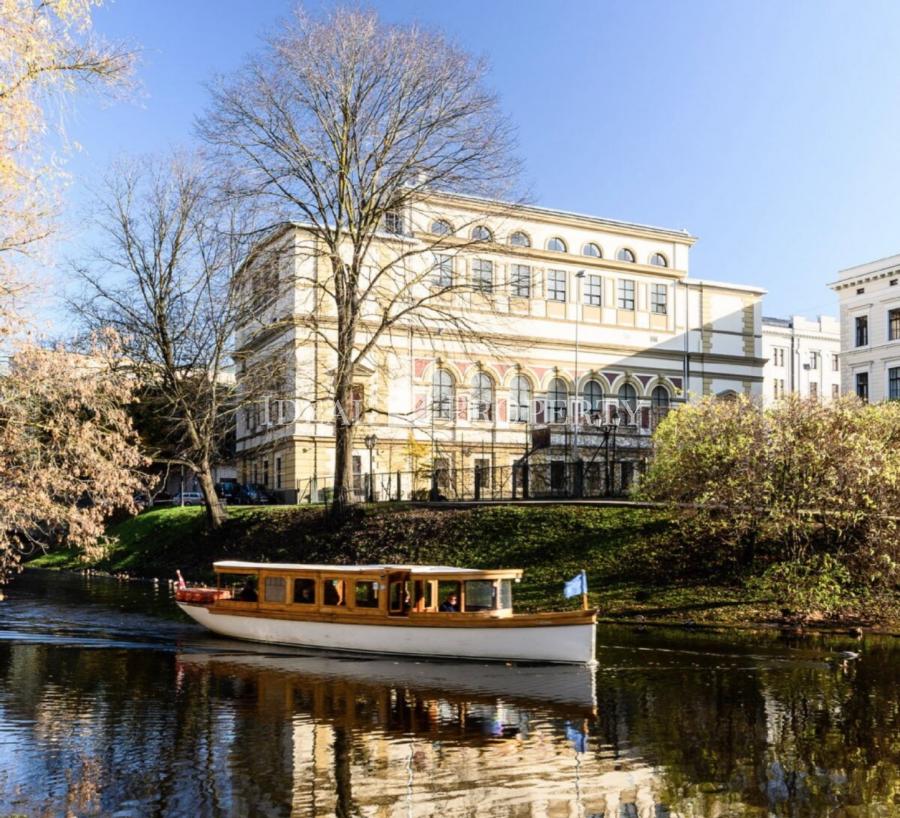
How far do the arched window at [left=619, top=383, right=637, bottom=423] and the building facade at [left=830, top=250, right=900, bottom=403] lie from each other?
51.2ft

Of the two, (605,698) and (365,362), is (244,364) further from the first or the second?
(605,698)

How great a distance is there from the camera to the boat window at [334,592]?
24562 mm

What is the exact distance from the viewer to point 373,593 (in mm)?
24641

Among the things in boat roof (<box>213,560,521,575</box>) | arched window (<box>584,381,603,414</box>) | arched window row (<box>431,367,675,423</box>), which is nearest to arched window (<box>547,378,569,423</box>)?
arched window row (<box>431,367,675,423</box>)

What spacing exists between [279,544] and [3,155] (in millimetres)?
29458

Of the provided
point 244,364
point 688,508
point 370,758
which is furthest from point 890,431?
point 244,364

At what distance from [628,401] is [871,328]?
19.6 meters

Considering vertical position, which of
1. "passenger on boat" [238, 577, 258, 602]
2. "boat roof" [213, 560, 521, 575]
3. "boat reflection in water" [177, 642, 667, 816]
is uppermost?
"boat roof" [213, 560, 521, 575]

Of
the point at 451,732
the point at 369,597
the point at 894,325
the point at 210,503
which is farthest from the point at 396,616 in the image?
the point at 894,325

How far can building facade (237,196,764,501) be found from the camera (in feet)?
182

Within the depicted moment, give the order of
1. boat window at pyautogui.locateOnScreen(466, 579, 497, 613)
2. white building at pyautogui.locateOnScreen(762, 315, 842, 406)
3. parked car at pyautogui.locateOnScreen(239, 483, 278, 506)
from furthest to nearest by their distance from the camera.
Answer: white building at pyautogui.locateOnScreen(762, 315, 842, 406)
parked car at pyautogui.locateOnScreen(239, 483, 278, 506)
boat window at pyautogui.locateOnScreen(466, 579, 497, 613)

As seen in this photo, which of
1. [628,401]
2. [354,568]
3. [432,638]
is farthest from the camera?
[628,401]

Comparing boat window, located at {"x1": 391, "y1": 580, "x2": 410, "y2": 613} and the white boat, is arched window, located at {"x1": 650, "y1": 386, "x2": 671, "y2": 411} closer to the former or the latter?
the white boat

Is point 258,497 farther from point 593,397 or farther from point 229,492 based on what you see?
point 593,397
